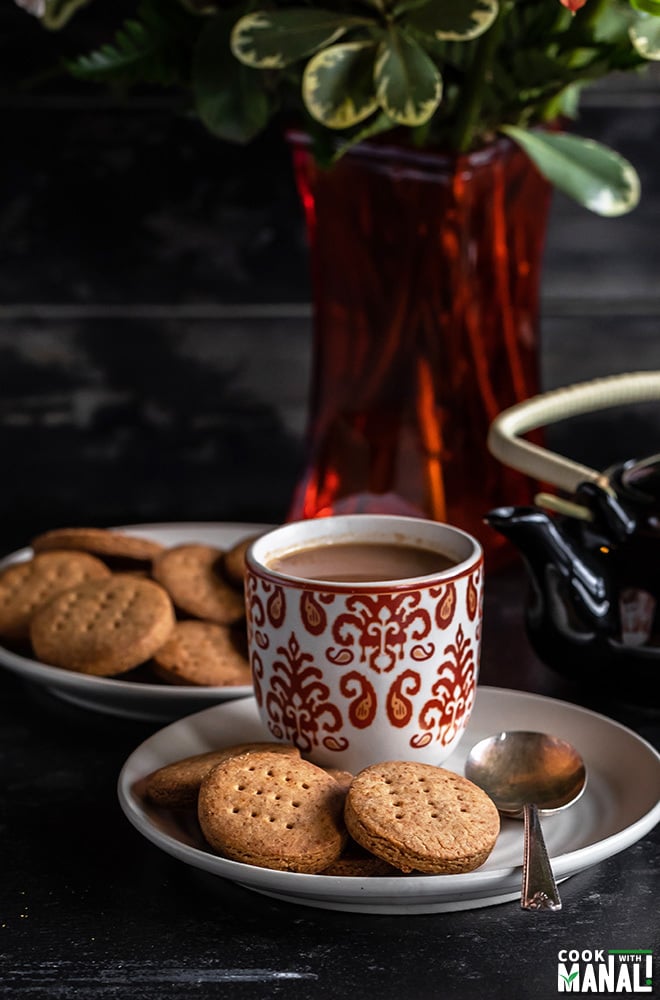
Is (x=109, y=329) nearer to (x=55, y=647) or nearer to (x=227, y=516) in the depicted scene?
(x=227, y=516)

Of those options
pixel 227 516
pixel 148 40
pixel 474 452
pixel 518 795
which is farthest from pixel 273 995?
pixel 227 516

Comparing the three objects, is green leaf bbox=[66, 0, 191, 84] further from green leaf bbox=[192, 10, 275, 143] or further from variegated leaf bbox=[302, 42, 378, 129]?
variegated leaf bbox=[302, 42, 378, 129]

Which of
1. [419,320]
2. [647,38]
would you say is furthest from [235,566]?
[647,38]

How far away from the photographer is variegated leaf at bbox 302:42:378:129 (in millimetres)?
887

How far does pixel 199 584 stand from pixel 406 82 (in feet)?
1.30

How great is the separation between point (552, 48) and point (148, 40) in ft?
1.05

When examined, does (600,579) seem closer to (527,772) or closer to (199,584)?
(527,772)

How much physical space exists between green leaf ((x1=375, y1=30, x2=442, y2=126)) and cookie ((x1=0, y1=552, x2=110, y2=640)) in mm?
407

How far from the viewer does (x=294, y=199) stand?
A: 1338 mm

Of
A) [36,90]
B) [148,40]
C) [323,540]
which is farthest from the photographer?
[36,90]

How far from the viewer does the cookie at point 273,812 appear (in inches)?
23.9

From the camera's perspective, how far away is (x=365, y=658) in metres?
0.70

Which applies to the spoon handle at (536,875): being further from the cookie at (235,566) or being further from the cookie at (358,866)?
the cookie at (235,566)

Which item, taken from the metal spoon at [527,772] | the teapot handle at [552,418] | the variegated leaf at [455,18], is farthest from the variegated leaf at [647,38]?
the metal spoon at [527,772]
